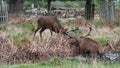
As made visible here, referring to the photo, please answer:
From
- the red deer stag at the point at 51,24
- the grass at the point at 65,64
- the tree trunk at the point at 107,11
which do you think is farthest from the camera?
the tree trunk at the point at 107,11

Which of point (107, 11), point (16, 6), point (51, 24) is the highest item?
point (51, 24)

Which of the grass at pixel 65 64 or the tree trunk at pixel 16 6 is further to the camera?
the tree trunk at pixel 16 6

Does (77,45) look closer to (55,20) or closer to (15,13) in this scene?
(55,20)

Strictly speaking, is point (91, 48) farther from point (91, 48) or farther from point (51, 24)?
point (51, 24)

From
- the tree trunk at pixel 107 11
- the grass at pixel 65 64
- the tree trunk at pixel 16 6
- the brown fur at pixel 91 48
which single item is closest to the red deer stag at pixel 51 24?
the brown fur at pixel 91 48

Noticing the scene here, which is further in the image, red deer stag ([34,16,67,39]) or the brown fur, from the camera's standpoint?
red deer stag ([34,16,67,39])

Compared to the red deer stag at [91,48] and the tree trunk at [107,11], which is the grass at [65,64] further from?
the tree trunk at [107,11]

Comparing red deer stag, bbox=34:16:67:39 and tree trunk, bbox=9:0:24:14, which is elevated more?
red deer stag, bbox=34:16:67:39

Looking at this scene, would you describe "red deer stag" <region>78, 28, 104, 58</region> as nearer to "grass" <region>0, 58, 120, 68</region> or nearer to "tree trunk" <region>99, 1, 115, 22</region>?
"grass" <region>0, 58, 120, 68</region>

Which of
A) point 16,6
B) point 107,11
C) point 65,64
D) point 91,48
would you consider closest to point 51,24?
point 91,48

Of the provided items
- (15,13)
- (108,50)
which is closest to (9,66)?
(108,50)

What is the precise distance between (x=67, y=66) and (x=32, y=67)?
94 cm

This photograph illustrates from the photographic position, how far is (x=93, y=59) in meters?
12.5

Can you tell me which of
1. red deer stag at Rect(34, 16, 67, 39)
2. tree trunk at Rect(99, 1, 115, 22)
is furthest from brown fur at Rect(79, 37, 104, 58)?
tree trunk at Rect(99, 1, 115, 22)
